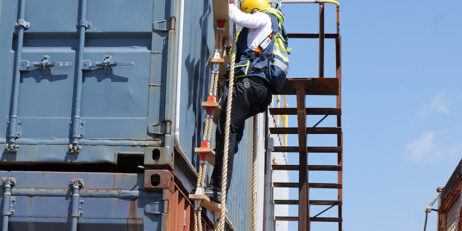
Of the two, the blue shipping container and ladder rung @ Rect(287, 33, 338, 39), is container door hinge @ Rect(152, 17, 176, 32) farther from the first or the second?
ladder rung @ Rect(287, 33, 338, 39)

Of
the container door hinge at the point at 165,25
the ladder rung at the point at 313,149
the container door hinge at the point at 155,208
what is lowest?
the container door hinge at the point at 155,208

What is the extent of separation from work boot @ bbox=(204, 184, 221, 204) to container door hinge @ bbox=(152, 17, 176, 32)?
1.60m

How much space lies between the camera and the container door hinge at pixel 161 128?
5988mm

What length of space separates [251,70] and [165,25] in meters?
1.23

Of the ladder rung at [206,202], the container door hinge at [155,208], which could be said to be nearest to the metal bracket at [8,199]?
the container door hinge at [155,208]

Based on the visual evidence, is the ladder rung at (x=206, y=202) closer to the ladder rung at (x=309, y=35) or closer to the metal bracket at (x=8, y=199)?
the metal bracket at (x=8, y=199)

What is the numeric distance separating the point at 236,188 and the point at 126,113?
3973 millimetres

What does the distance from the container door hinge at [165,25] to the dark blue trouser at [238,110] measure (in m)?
1.16

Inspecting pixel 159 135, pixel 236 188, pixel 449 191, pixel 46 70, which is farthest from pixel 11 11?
pixel 449 191

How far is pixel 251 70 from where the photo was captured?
7148mm

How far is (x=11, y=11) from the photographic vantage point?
21.1 feet

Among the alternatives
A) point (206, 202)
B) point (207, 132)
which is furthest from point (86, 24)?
point (206, 202)

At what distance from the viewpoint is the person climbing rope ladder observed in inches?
275

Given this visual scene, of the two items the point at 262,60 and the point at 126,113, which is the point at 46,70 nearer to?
the point at 126,113
